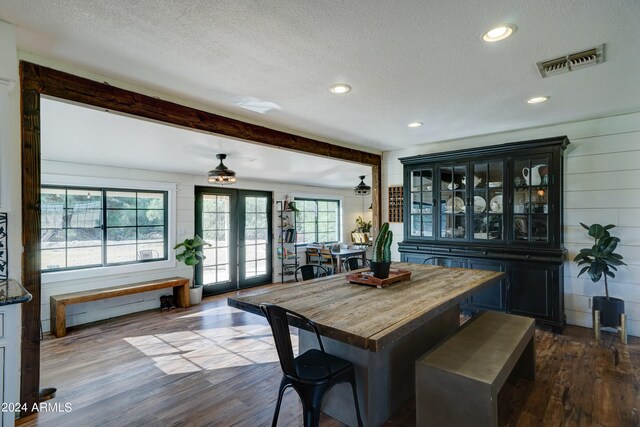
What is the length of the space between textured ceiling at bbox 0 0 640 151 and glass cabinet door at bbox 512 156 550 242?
703 millimetres

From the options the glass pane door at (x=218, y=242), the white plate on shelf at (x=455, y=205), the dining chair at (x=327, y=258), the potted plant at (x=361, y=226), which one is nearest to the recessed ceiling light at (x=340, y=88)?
the white plate on shelf at (x=455, y=205)

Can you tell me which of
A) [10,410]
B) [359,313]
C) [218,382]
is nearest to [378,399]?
[359,313]

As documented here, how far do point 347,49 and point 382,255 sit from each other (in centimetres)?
143

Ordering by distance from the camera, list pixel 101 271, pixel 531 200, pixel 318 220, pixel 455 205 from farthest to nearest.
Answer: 1. pixel 318 220
2. pixel 101 271
3. pixel 455 205
4. pixel 531 200

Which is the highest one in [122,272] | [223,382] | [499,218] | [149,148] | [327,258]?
[149,148]

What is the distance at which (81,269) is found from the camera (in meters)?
4.58

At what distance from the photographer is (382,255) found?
239 cm

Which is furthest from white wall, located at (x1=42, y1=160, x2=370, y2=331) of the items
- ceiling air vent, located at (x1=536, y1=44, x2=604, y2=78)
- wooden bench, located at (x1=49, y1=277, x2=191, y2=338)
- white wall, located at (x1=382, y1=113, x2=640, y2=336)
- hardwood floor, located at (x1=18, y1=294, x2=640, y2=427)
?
white wall, located at (x1=382, y1=113, x2=640, y2=336)

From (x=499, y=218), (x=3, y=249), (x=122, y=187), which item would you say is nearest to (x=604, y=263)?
(x=499, y=218)

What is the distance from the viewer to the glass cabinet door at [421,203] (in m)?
4.49

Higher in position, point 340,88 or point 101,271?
point 340,88

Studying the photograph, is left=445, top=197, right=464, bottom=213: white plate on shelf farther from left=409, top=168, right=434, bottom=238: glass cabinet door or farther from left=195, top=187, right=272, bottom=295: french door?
left=195, top=187, right=272, bottom=295: french door

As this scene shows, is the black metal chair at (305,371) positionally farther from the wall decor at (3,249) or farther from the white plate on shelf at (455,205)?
the white plate on shelf at (455,205)

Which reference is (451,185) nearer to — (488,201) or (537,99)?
(488,201)
